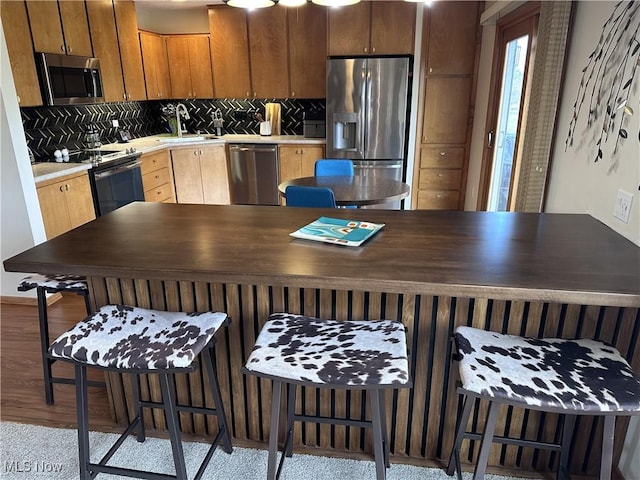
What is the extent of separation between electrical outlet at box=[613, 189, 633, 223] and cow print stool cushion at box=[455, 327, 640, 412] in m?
0.58

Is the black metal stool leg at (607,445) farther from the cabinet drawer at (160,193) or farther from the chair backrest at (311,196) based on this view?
the cabinet drawer at (160,193)

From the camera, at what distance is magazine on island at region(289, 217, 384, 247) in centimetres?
163

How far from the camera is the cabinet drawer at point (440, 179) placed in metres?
4.90

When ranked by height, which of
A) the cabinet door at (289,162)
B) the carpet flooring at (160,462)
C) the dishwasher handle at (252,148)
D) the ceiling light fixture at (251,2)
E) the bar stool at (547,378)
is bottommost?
the carpet flooring at (160,462)

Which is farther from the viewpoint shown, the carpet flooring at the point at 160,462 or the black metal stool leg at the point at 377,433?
the carpet flooring at the point at 160,462

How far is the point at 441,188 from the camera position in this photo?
16.3 feet

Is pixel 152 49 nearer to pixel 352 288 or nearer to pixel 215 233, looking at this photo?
pixel 215 233

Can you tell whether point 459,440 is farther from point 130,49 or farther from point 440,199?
point 130,49

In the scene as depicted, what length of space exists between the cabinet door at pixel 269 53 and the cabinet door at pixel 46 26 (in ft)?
7.02

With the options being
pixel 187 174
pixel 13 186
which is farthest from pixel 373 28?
pixel 13 186

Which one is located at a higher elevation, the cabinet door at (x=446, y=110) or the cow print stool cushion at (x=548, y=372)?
the cabinet door at (x=446, y=110)

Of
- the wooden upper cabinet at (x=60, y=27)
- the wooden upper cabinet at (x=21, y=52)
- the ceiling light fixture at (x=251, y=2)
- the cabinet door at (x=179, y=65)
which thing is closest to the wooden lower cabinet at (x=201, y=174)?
the cabinet door at (x=179, y=65)

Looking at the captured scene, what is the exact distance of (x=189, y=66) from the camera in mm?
5426

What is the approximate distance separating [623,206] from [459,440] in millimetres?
1122
